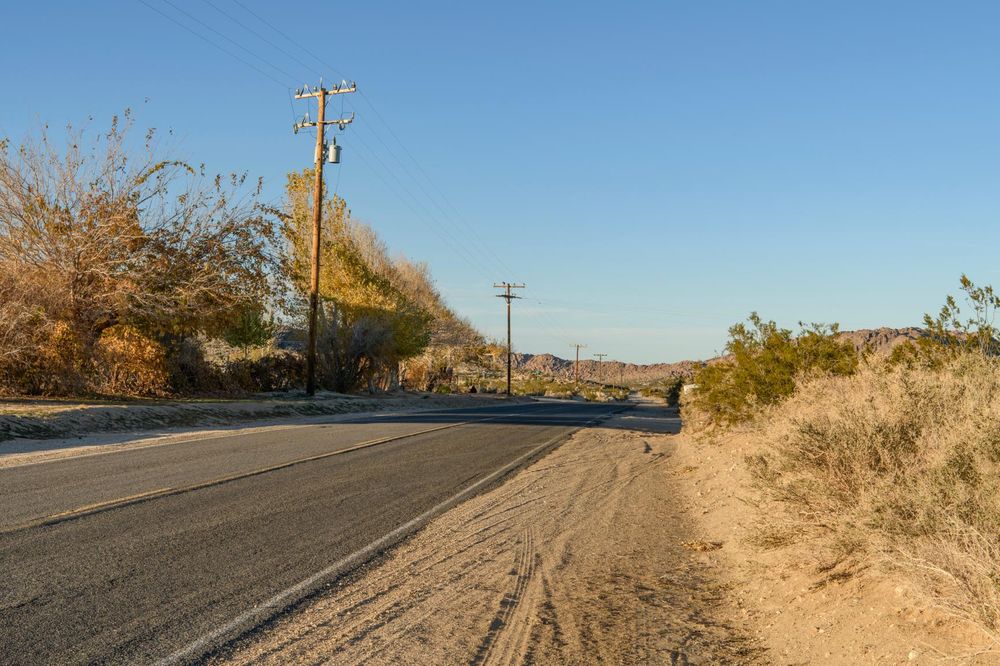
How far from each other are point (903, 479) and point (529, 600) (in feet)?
10.5

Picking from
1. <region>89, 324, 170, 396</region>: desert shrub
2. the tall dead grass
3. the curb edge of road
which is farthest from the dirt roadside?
<region>89, 324, 170, 396</region>: desert shrub

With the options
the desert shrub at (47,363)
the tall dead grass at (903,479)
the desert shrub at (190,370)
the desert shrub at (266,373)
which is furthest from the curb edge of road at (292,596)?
the desert shrub at (266,373)

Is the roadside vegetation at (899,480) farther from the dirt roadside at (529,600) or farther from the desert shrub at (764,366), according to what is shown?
the desert shrub at (764,366)

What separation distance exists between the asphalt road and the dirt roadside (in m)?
0.45

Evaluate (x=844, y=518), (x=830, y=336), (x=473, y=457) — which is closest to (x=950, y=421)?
(x=844, y=518)

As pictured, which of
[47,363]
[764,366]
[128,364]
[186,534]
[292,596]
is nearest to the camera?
[292,596]

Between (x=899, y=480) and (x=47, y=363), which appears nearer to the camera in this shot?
(x=899, y=480)

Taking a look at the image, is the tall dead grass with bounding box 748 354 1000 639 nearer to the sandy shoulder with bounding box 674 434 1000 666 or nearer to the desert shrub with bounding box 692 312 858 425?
the sandy shoulder with bounding box 674 434 1000 666

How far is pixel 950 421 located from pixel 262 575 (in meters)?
5.94

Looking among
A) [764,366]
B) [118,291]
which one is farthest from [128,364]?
[764,366]

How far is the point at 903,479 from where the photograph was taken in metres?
6.83

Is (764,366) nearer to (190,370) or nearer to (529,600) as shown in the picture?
(529,600)

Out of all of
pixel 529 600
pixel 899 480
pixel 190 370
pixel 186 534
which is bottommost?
pixel 529 600

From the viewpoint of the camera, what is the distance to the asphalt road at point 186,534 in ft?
17.8
